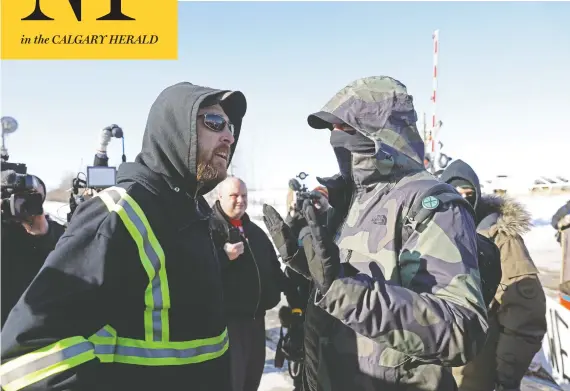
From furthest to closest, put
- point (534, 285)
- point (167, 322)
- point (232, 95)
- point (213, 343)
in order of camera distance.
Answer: point (534, 285) < point (232, 95) < point (213, 343) < point (167, 322)

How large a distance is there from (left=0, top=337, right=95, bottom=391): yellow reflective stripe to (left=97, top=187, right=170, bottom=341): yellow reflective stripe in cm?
25

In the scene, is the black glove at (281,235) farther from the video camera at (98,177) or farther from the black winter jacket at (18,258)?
the black winter jacket at (18,258)

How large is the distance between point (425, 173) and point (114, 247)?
3.87 ft

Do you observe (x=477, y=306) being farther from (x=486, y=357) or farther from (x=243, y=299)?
(x=243, y=299)

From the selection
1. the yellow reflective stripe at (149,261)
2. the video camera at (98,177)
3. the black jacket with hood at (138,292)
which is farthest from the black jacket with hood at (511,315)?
the video camera at (98,177)

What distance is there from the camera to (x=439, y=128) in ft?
27.0

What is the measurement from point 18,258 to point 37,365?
279 centimetres

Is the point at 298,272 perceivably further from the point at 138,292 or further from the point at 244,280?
the point at 244,280

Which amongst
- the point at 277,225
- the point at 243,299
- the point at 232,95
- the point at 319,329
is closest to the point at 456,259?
the point at 319,329

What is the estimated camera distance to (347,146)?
188 cm

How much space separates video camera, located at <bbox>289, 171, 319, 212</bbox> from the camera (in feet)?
5.64

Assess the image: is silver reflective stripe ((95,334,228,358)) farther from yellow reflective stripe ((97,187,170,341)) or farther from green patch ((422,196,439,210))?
green patch ((422,196,439,210))

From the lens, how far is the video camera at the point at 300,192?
172 centimetres

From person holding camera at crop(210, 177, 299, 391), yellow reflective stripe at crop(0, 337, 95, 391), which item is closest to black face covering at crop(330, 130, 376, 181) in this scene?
yellow reflective stripe at crop(0, 337, 95, 391)
